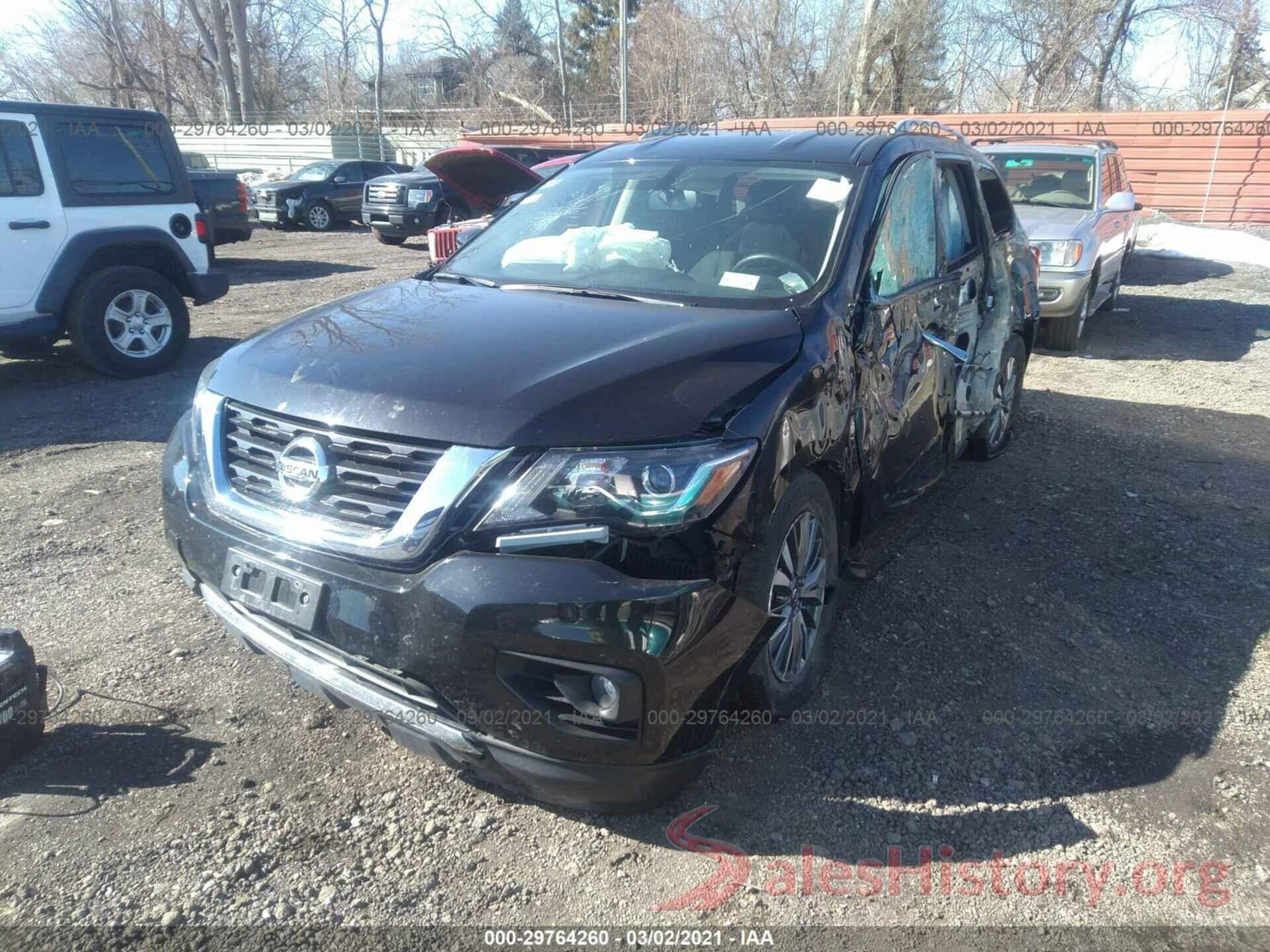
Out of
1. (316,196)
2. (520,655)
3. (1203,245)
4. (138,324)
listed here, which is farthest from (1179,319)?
(316,196)

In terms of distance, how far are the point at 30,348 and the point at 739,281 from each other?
6.72 meters

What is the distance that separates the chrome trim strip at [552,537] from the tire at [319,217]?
64.1 ft

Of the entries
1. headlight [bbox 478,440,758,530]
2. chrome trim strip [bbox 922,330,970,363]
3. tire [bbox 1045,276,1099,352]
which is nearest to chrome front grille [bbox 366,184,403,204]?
tire [bbox 1045,276,1099,352]

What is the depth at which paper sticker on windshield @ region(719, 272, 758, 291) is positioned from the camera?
127 inches

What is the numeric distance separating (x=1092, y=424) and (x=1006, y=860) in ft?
15.7

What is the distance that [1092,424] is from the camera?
654 cm

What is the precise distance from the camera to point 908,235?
3699 millimetres

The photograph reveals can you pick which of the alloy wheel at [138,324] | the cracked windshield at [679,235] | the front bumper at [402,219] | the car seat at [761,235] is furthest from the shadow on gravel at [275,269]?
the car seat at [761,235]

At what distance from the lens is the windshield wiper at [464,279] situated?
11.3 ft

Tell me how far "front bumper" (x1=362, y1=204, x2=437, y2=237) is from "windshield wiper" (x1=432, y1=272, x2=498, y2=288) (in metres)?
13.2

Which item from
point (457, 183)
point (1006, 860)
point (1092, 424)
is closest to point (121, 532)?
point (457, 183)

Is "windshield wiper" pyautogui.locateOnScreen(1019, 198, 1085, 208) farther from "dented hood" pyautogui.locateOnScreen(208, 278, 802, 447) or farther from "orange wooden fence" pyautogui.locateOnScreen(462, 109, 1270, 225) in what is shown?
"orange wooden fence" pyautogui.locateOnScreen(462, 109, 1270, 225)

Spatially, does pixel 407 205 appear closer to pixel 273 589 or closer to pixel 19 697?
pixel 19 697

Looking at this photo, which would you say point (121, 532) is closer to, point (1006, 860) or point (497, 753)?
point (497, 753)
